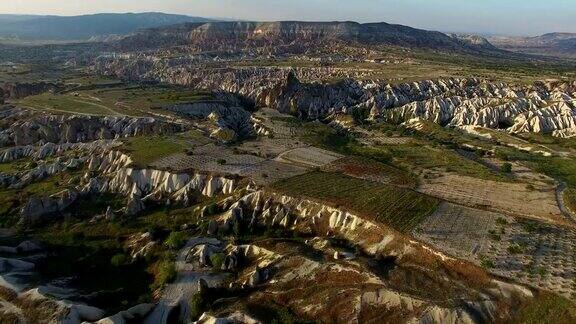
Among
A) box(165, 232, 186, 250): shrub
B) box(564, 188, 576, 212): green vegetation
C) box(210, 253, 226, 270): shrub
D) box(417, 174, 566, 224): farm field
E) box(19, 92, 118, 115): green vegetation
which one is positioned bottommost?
box(19, 92, 118, 115): green vegetation

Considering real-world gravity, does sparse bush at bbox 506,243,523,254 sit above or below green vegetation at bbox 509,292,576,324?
above

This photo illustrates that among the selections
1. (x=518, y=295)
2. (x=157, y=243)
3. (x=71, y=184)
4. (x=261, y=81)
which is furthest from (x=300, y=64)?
(x=518, y=295)

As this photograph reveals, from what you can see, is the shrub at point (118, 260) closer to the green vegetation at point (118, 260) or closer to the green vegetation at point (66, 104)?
the green vegetation at point (118, 260)

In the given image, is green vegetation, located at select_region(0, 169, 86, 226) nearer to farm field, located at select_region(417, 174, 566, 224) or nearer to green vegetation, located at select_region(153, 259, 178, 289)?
green vegetation, located at select_region(153, 259, 178, 289)

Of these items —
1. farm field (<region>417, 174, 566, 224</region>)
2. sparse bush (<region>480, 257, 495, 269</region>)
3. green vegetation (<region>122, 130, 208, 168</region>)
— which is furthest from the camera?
green vegetation (<region>122, 130, 208, 168</region>)

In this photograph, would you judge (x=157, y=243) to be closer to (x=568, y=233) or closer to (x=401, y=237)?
(x=401, y=237)

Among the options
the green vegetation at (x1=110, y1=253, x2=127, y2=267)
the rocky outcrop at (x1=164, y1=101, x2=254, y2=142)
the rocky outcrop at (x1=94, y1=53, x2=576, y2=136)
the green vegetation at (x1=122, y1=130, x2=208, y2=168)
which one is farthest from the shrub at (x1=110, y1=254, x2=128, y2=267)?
the rocky outcrop at (x1=94, y1=53, x2=576, y2=136)

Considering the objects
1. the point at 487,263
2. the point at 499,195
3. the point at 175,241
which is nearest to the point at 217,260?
the point at 175,241

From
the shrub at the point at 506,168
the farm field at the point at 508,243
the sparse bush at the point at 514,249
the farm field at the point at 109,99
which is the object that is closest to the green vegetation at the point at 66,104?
the farm field at the point at 109,99

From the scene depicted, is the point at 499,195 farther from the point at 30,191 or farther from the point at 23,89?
the point at 23,89
